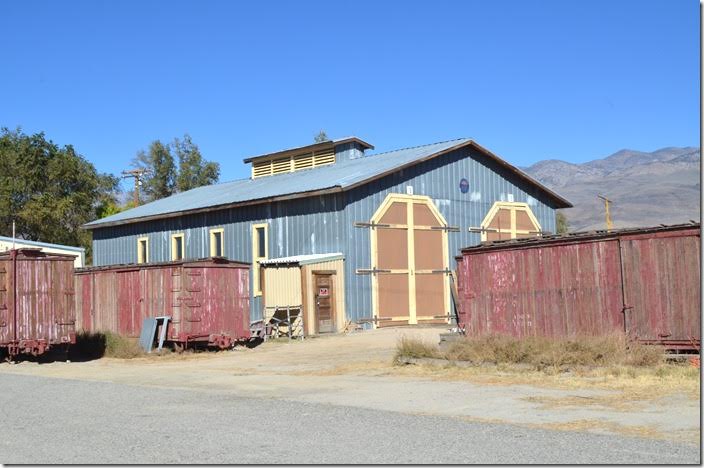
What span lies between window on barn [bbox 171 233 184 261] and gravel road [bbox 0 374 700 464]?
23.7 m

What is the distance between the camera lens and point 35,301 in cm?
2306

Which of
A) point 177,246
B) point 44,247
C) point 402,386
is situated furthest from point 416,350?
point 44,247

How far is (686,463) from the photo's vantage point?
8227 mm

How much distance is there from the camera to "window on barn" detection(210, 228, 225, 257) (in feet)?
117

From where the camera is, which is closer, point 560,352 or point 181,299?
point 560,352

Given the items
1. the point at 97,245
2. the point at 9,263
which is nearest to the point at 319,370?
the point at 9,263

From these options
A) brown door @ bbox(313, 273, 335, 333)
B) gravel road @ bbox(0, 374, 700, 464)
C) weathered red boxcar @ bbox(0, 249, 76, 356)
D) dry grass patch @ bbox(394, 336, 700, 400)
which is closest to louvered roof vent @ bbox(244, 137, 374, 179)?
brown door @ bbox(313, 273, 335, 333)

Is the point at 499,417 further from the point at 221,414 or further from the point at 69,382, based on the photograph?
the point at 69,382

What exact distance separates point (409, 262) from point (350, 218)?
9.72 ft

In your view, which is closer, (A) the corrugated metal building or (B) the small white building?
(A) the corrugated metal building

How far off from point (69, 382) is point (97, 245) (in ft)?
83.3

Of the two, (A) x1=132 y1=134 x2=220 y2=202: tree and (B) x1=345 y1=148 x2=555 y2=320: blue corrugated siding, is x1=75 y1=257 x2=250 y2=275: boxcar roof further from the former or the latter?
(A) x1=132 y1=134 x2=220 y2=202: tree

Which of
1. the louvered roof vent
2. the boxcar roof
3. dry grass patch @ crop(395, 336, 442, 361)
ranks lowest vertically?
dry grass patch @ crop(395, 336, 442, 361)

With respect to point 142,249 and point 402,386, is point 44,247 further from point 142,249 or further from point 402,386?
point 402,386
